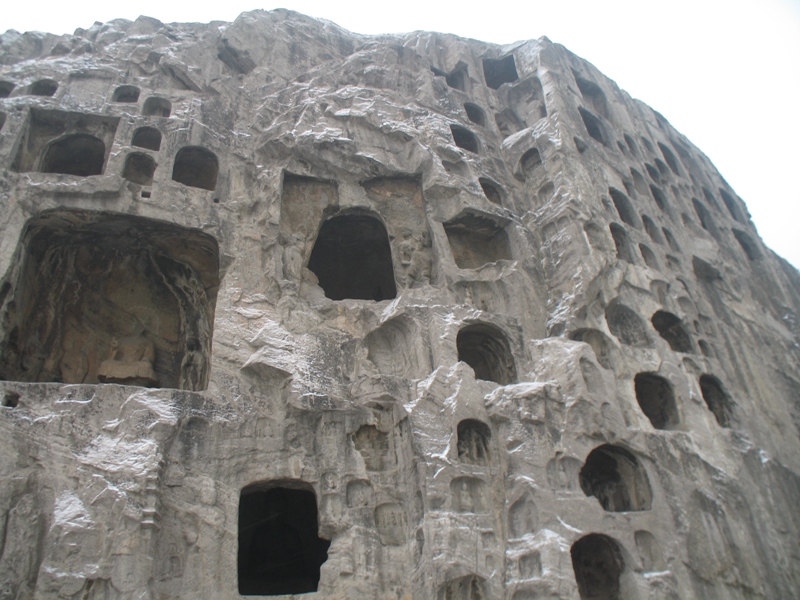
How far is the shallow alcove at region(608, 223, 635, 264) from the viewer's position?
13141 millimetres

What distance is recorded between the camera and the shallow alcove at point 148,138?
12086 millimetres

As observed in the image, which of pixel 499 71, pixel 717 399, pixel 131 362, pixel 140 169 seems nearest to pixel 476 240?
pixel 717 399

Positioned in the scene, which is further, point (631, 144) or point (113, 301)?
point (631, 144)

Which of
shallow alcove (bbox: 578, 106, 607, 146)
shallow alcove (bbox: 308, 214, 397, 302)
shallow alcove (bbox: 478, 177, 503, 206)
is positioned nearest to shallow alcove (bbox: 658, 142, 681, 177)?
shallow alcove (bbox: 578, 106, 607, 146)

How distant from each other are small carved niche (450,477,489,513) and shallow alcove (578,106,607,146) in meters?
11.3

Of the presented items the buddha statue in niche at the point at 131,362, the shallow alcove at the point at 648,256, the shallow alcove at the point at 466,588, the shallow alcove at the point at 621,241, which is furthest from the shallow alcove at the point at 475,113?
the shallow alcove at the point at 466,588

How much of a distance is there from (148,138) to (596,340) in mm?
9556

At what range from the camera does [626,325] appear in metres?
11.8

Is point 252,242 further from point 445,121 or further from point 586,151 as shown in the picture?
point 586,151

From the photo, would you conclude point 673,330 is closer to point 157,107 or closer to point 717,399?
point 717,399

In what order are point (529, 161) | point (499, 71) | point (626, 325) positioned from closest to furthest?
1. point (626, 325)
2. point (529, 161)
3. point (499, 71)

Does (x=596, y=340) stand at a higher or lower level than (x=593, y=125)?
lower

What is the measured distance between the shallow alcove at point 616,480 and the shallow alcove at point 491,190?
5934 mm

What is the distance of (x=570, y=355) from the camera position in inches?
382
